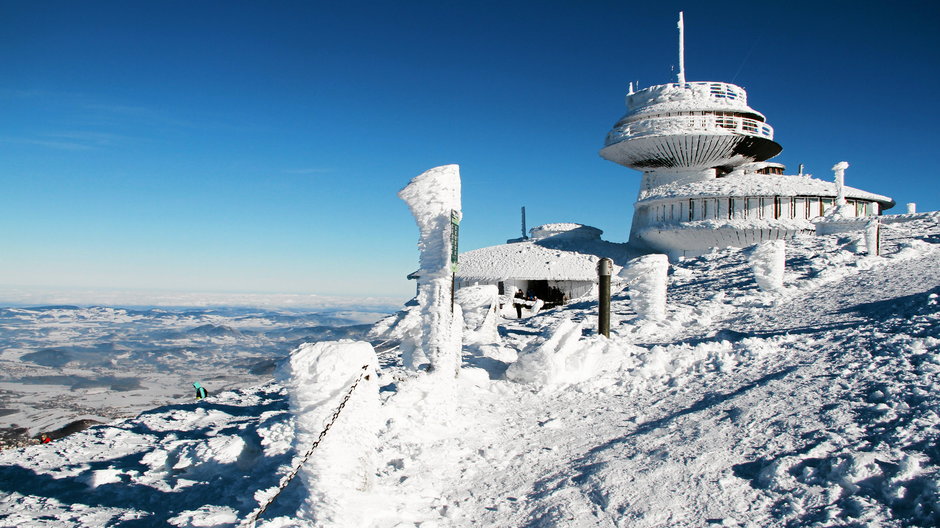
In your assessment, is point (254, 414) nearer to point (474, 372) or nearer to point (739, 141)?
point (474, 372)

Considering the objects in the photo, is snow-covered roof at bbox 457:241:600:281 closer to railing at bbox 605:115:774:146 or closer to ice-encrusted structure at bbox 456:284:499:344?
railing at bbox 605:115:774:146

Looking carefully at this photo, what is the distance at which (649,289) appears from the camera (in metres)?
12.3

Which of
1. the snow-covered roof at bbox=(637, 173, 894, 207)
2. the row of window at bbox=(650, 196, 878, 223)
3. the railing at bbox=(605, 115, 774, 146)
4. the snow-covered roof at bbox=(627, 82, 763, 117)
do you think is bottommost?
the row of window at bbox=(650, 196, 878, 223)

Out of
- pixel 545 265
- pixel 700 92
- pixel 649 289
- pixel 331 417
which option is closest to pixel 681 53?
pixel 700 92

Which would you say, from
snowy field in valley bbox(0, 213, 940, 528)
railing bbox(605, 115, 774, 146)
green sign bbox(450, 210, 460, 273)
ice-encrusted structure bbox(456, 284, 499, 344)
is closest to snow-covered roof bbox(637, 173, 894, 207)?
railing bbox(605, 115, 774, 146)

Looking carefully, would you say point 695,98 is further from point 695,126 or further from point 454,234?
point 454,234

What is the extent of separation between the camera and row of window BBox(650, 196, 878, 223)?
2316cm

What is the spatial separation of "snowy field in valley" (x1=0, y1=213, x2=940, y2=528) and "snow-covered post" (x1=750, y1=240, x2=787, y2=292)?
124cm

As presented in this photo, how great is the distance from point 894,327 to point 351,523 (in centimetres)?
746

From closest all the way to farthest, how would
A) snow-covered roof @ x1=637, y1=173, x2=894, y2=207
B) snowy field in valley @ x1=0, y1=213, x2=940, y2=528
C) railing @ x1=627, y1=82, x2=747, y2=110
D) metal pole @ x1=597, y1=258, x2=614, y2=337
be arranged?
snowy field in valley @ x1=0, y1=213, x2=940, y2=528 → metal pole @ x1=597, y1=258, x2=614, y2=337 → snow-covered roof @ x1=637, y1=173, x2=894, y2=207 → railing @ x1=627, y1=82, x2=747, y2=110

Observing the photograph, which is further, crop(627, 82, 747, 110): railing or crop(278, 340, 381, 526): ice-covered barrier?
crop(627, 82, 747, 110): railing

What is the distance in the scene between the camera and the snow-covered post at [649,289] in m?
12.3

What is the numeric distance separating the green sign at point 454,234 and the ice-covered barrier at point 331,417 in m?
2.57

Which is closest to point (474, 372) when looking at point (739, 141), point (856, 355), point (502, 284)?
point (856, 355)
